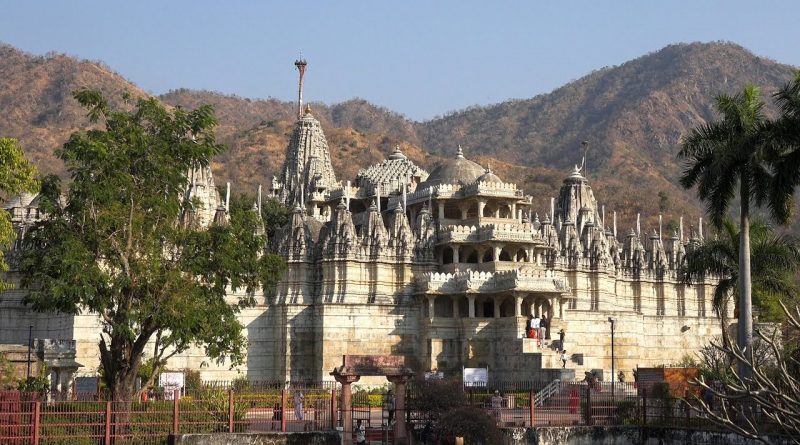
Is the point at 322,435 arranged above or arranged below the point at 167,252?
below

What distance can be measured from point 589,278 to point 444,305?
513 inches

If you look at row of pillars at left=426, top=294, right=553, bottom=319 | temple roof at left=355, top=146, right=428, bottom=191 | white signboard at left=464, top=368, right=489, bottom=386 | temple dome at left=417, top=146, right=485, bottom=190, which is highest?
temple roof at left=355, top=146, right=428, bottom=191

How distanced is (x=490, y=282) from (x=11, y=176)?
3263 centimetres

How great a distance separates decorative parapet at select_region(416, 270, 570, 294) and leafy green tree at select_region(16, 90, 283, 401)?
24673 mm

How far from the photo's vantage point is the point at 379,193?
7325cm

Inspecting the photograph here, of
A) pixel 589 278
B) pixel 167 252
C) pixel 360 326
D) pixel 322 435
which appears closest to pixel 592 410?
pixel 322 435

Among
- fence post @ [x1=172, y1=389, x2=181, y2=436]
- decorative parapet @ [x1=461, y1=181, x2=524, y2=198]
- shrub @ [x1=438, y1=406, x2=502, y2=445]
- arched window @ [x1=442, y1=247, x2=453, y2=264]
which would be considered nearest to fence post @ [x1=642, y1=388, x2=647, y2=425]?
shrub @ [x1=438, y1=406, x2=502, y2=445]

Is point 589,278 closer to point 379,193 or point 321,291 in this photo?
point 379,193

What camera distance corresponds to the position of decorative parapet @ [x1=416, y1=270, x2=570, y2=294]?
6103 cm

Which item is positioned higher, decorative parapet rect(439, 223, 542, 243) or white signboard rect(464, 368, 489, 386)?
decorative parapet rect(439, 223, 542, 243)

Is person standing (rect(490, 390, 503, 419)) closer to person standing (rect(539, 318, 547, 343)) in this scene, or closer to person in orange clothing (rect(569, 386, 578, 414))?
person in orange clothing (rect(569, 386, 578, 414))

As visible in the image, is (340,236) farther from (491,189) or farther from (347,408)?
(347,408)

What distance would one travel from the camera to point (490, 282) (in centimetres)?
6247

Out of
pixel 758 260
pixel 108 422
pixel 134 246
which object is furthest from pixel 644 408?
pixel 758 260
